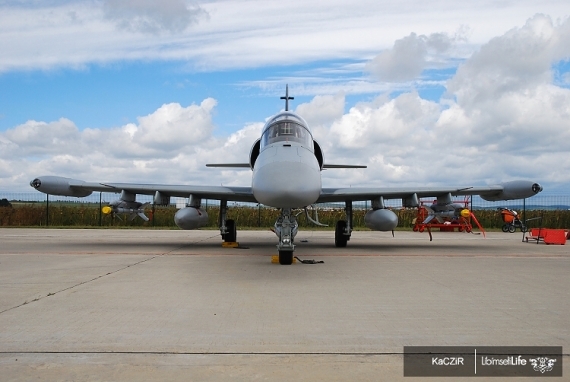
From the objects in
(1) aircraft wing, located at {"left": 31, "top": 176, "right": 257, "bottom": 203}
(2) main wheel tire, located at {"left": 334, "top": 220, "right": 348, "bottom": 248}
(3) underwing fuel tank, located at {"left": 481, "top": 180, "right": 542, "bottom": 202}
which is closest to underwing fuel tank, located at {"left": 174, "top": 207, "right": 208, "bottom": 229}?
(1) aircraft wing, located at {"left": 31, "top": 176, "right": 257, "bottom": 203}

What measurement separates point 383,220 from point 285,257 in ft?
17.5

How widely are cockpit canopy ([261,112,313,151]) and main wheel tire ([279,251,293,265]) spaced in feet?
10.1

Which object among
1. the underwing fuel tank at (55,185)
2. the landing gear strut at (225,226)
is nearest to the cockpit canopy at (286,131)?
the landing gear strut at (225,226)

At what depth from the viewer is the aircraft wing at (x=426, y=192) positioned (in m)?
17.1

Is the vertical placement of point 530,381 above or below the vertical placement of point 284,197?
below

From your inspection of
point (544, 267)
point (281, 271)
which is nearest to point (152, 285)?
point (281, 271)

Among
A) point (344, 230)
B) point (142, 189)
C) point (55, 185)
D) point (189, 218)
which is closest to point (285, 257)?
point (189, 218)

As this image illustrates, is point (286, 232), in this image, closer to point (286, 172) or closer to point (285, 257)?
point (285, 257)

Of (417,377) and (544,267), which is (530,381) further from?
(544,267)

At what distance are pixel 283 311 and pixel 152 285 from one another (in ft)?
10.2

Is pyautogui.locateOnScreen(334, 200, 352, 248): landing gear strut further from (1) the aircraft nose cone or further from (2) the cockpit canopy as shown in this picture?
(1) the aircraft nose cone

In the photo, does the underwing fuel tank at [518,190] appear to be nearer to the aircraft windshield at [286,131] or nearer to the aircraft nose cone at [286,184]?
the aircraft windshield at [286,131]

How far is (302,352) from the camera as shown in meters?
5.04

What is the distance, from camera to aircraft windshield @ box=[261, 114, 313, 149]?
14.0m
